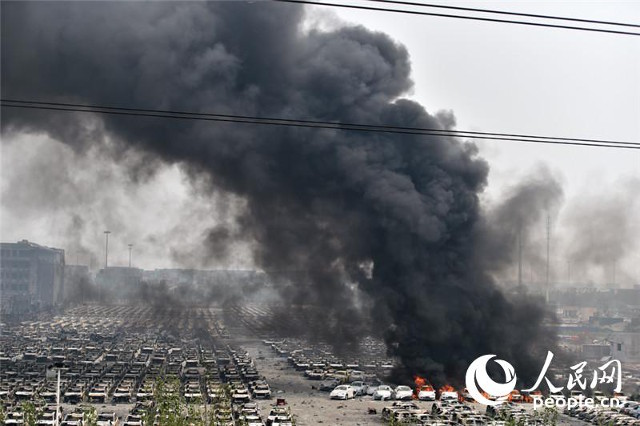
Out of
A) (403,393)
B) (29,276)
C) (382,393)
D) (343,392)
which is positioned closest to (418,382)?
(403,393)

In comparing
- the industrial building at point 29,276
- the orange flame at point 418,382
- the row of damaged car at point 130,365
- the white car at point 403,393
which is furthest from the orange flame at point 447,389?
the industrial building at point 29,276

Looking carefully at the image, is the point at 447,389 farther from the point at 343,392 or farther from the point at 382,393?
the point at 343,392

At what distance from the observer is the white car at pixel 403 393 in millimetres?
30922

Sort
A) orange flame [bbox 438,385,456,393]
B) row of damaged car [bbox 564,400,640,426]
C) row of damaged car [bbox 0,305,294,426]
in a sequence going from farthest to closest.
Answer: orange flame [bbox 438,385,456,393]
row of damaged car [bbox 0,305,294,426]
row of damaged car [bbox 564,400,640,426]

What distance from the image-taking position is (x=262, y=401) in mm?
30172

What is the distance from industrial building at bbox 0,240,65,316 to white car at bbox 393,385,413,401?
4956 cm

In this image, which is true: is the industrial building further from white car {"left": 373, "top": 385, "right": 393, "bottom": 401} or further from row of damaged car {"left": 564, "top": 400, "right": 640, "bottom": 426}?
row of damaged car {"left": 564, "top": 400, "right": 640, "bottom": 426}

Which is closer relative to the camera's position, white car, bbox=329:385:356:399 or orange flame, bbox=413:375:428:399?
white car, bbox=329:385:356:399

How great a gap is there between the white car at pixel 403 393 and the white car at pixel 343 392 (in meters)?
1.75

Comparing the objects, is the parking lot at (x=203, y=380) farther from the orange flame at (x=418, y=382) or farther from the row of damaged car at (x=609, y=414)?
the orange flame at (x=418, y=382)

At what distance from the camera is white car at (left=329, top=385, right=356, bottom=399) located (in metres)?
31.3

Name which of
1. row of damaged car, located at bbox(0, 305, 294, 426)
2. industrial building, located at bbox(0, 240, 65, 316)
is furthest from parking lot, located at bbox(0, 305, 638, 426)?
industrial building, located at bbox(0, 240, 65, 316)

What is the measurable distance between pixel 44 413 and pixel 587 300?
50.2m

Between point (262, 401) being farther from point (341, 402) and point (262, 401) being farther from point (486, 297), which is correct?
point (486, 297)
